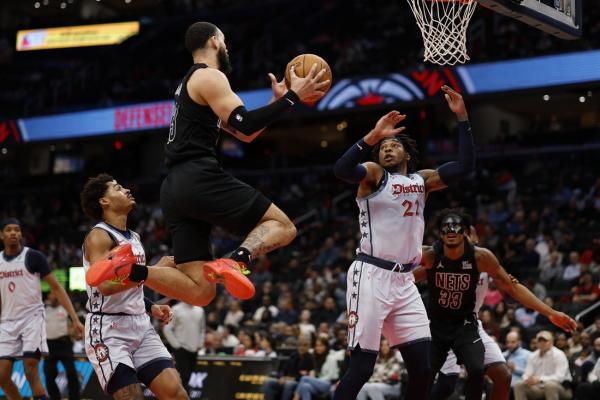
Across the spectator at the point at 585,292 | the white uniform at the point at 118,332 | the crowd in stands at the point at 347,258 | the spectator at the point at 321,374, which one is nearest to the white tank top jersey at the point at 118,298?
the white uniform at the point at 118,332

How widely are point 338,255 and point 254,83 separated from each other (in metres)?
6.92

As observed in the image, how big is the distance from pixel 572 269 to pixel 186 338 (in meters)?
7.58

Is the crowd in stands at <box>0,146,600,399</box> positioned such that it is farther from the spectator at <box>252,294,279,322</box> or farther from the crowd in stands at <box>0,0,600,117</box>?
the crowd in stands at <box>0,0,600,117</box>

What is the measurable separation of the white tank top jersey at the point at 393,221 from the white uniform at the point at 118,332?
5.95 ft

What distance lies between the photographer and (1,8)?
42406 millimetres

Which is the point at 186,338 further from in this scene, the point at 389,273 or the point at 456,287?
the point at 389,273

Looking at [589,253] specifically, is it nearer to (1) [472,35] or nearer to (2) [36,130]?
(1) [472,35]

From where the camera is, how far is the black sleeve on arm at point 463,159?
709cm

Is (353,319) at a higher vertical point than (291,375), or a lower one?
higher

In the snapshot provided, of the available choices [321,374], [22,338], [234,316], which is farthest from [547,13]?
[234,316]

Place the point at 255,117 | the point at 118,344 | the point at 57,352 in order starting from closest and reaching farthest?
the point at 255,117, the point at 118,344, the point at 57,352

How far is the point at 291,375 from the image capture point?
46.5ft

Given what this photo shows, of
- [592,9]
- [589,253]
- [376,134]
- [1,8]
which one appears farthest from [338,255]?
[1,8]

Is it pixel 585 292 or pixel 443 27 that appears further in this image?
pixel 585 292
